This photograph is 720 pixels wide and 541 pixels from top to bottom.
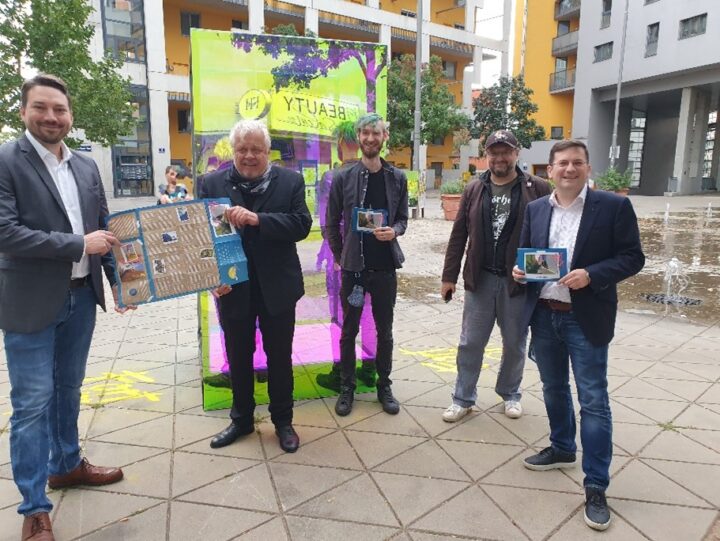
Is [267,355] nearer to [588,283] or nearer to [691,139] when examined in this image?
[588,283]

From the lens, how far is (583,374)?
8.54 feet

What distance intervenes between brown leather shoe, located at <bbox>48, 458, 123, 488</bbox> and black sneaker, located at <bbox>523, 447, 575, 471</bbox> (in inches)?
91.8

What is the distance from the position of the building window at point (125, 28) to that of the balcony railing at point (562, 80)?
93.6 feet

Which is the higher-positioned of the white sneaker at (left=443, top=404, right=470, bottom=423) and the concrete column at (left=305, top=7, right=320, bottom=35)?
the concrete column at (left=305, top=7, right=320, bottom=35)

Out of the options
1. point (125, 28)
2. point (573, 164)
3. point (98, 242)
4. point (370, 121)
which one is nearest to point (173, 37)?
A: point (125, 28)

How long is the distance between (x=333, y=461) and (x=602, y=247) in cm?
191

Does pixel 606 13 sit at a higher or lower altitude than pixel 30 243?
higher

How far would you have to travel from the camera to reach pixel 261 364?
3951 mm

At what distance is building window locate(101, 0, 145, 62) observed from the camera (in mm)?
24547

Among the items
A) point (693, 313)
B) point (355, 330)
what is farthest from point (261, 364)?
point (693, 313)

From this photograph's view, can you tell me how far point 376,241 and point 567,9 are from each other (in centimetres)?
4043

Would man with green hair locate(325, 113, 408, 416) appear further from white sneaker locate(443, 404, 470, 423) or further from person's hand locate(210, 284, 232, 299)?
person's hand locate(210, 284, 232, 299)

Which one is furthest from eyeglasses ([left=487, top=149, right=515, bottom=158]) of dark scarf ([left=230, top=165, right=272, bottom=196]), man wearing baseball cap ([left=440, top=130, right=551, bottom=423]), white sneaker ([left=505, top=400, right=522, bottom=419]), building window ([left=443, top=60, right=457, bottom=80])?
building window ([left=443, top=60, right=457, bottom=80])

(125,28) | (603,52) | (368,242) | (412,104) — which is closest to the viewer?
(368,242)
